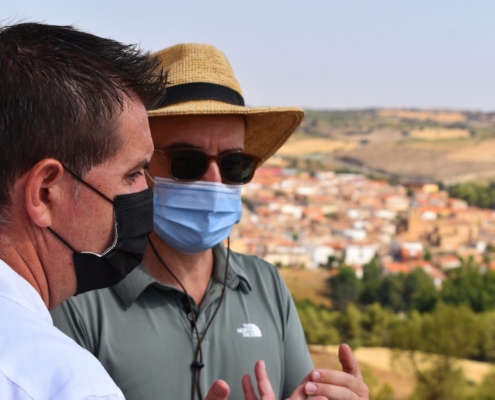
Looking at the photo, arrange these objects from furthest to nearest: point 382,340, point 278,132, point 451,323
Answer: point 382,340, point 451,323, point 278,132

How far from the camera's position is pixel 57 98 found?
3.35 ft

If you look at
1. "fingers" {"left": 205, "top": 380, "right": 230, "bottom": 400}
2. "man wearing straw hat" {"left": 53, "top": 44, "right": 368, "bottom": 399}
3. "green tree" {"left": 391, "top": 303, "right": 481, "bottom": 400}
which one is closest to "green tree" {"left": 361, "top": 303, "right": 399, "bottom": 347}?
"green tree" {"left": 391, "top": 303, "right": 481, "bottom": 400}

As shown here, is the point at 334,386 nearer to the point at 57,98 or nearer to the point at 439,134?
the point at 57,98

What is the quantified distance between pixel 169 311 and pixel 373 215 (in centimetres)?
6253

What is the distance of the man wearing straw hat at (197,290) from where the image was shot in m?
1.63

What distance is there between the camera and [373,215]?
63031 mm

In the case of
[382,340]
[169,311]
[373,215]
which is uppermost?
[169,311]

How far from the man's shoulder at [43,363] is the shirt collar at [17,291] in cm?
4

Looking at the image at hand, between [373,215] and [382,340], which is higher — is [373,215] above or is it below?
below

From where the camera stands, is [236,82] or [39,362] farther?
[236,82]

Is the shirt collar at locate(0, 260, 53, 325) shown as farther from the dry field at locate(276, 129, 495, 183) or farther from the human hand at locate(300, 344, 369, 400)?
the dry field at locate(276, 129, 495, 183)

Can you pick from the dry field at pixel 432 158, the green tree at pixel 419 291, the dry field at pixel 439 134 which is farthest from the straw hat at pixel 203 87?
the dry field at pixel 439 134

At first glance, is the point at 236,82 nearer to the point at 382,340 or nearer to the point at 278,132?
the point at 278,132

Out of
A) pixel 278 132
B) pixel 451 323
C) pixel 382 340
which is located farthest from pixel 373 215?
pixel 278 132
